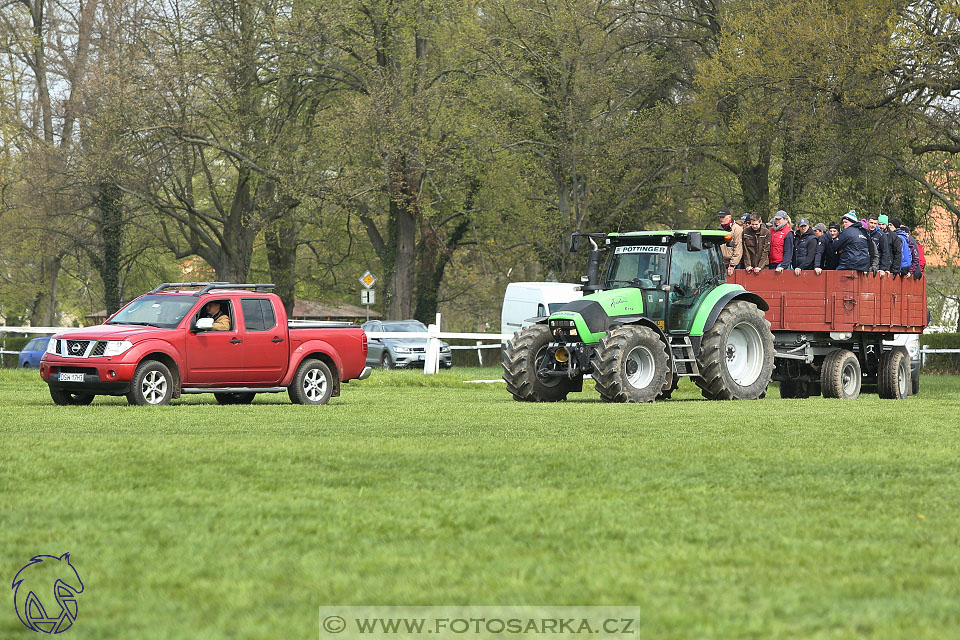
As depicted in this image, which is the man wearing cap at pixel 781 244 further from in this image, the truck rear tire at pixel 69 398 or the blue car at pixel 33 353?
the blue car at pixel 33 353

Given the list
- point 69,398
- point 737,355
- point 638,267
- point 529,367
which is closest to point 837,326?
point 737,355

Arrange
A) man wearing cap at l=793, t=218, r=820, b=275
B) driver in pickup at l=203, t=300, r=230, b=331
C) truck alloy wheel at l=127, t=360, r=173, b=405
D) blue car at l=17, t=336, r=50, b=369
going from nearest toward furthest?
truck alloy wheel at l=127, t=360, r=173, b=405
driver in pickup at l=203, t=300, r=230, b=331
man wearing cap at l=793, t=218, r=820, b=275
blue car at l=17, t=336, r=50, b=369

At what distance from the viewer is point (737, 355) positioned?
72.3ft

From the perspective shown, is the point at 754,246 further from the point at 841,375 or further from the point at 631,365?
the point at 631,365

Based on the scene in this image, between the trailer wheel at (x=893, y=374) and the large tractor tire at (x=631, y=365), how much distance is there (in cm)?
633

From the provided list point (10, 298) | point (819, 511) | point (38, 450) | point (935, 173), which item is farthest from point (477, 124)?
point (819, 511)

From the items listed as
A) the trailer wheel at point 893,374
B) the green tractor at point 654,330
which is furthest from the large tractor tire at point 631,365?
the trailer wheel at point 893,374

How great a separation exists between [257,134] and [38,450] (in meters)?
36.4

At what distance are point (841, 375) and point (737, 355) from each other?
264 cm

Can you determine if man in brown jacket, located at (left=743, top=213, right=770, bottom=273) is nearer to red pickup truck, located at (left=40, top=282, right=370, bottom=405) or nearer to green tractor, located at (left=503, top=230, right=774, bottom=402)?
green tractor, located at (left=503, top=230, right=774, bottom=402)

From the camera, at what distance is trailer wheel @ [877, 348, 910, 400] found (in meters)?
25.1

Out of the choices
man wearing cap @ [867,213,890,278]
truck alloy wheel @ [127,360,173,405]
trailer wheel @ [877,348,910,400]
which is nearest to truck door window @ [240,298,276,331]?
truck alloy wheel @ [127,360,173,405]

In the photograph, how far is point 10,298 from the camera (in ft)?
207

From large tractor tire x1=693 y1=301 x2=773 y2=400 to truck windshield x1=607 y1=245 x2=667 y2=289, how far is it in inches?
45.9
